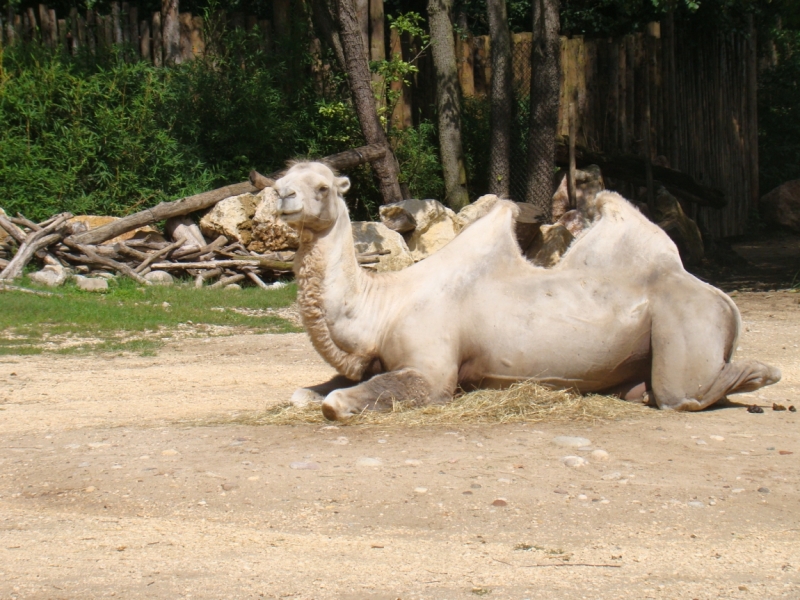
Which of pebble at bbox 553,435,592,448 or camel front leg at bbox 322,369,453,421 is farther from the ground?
camel front leg at bbox 322,369,453,421

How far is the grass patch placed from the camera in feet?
30.5

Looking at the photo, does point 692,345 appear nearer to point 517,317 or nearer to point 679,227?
point 517,317

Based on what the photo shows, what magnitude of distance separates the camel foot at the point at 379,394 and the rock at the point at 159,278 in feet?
25.0

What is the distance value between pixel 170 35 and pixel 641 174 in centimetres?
765

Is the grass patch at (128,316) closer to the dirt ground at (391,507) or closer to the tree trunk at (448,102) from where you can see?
the dirt ground at (391,507)

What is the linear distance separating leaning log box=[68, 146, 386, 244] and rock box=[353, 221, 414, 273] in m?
1.05

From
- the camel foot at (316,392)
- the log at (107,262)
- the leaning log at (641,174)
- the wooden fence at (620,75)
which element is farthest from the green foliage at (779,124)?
the camel foot at (316,392)

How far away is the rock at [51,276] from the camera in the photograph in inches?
477

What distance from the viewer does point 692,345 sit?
5.81m

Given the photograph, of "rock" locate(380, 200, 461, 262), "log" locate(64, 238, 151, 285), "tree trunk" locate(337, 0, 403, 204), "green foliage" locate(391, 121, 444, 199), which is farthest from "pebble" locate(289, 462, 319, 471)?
"green foliage" locate(391, 121, 444, 199)

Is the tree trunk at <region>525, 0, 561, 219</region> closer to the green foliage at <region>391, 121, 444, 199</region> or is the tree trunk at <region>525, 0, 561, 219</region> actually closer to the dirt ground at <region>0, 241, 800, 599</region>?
the green foliage at <region>391, 121, 444, 199</region>

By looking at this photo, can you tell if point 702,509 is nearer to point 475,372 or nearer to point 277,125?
point 475,372

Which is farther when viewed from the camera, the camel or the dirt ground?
the camel

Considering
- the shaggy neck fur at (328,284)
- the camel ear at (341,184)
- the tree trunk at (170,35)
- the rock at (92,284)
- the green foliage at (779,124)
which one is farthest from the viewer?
the green foliage at (779,124)
